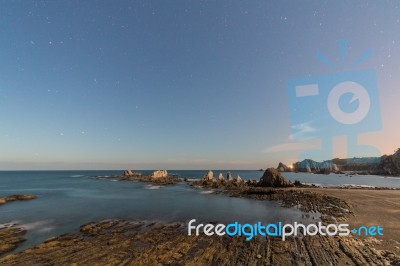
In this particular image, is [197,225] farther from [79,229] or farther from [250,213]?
[79,229]

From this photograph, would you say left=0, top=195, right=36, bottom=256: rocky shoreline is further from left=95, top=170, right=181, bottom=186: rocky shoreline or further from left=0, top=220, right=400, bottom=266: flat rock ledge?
left=95, top=170, right=181, bottom=186: rocky shoreline

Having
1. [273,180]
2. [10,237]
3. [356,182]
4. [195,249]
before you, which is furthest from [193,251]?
[356,182]

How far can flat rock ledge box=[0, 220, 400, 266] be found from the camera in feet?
45.9

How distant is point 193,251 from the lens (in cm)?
1586

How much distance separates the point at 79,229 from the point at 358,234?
2790 centimetres

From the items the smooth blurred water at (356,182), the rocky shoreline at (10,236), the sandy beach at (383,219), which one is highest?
the sandy beach at (383,219)

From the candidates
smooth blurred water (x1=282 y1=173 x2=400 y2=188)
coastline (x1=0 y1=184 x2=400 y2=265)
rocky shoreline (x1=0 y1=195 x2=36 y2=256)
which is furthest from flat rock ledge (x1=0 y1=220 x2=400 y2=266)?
smooth blurred water (x1=282 y1=173 x2=400 y2=188)

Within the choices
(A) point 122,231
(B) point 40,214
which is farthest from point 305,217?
(B) point 40,214

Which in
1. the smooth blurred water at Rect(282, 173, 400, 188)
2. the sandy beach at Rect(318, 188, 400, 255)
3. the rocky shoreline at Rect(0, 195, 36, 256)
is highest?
the sandy beach at Rect(318, 188, 400, 255)

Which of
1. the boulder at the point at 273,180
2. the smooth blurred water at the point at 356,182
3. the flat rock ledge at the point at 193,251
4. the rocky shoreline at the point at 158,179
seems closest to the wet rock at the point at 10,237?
the flat rock ledge at the point at 193,251

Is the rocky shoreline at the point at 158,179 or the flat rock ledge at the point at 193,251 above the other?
the flat rock ledge at the point at 193,251

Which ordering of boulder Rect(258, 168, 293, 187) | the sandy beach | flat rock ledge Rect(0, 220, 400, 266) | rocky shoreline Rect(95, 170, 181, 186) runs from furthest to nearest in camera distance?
1. rocky shoreline Rect(95, 170, 181, 186)
2. boulder Rect(258, 168, 293, 187)
3. the sandy beach
4. flat rock ledge Rect(0, 220, 400, 266)

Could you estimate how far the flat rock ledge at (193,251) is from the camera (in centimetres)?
1399

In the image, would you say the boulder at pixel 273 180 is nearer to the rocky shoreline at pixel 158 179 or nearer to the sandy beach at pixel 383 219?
the sandy beach at pixel 383 219
